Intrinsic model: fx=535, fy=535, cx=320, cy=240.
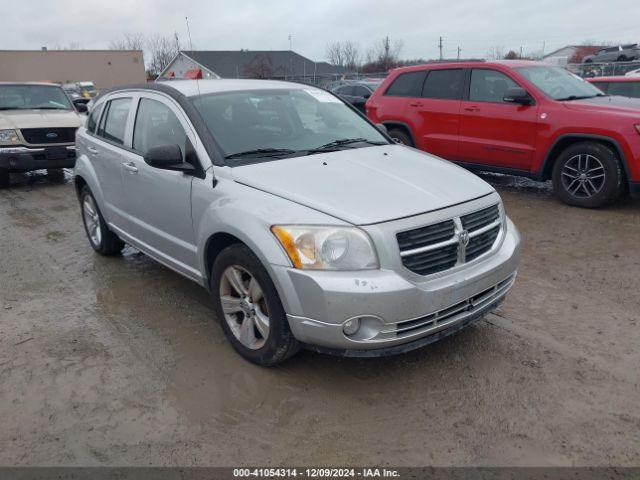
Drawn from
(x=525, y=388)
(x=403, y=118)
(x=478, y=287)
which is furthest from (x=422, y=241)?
(x=403, y=118)

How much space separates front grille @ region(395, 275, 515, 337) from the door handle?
2.60m

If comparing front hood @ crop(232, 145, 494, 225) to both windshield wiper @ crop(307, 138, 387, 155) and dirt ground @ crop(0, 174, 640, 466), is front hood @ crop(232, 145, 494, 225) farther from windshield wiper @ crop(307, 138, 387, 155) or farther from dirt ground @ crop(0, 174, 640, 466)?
dirt ground @ crop(0, 174, 640, 466)

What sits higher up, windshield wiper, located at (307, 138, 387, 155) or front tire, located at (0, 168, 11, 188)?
windshield wiper, located at (307, 138, 387, 155)

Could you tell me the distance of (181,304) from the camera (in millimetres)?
4383

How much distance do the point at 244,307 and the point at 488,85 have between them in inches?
222

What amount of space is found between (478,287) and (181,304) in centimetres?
243

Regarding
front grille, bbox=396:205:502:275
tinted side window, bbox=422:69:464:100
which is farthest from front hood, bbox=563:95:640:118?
front grille, bbox=396:205:502:275

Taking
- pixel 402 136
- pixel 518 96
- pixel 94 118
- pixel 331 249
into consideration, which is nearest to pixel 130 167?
pixel 94 118

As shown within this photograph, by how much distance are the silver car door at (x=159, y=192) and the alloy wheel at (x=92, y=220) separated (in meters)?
1.00

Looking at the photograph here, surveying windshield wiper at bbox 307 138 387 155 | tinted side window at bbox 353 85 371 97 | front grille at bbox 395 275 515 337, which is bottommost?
front grille at bbox 395 275 515 337

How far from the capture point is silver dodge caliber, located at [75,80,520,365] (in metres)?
2.83

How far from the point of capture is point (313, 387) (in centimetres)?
318

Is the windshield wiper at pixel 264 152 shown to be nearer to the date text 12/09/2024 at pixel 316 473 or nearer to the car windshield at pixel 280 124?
the car windshield at pixel 280 124

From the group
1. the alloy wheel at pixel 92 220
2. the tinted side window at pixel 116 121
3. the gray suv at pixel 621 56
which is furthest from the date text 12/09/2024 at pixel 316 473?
the gray suv at pixel 621 56
